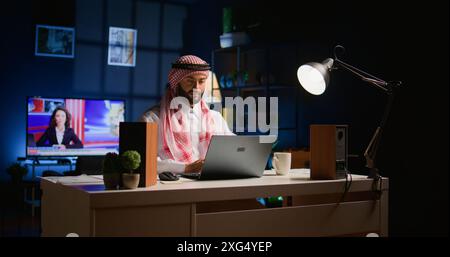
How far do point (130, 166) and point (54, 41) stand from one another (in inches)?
204

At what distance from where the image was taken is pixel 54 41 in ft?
21.5

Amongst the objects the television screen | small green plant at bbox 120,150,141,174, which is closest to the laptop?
small green plant at bbox 120,150,141,174

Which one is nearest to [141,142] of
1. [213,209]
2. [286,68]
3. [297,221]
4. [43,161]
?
[213,209]

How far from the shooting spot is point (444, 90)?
3.91 metres

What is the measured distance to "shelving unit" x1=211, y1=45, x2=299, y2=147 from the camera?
5.45 m

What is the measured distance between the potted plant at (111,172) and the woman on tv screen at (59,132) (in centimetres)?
472

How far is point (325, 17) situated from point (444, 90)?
1.56 metres

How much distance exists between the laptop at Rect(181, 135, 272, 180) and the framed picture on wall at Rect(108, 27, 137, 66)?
493 centimetres

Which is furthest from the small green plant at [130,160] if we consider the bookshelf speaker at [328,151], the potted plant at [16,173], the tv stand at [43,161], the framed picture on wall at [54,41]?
the framed picture on wall at [54,41]

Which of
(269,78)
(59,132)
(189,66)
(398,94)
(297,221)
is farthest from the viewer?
(59,132)

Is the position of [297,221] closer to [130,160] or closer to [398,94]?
[130,160]

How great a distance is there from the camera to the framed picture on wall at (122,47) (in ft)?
22.6

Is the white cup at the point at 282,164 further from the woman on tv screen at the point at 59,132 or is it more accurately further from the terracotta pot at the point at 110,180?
the woman on tv screen at the point at 59,132
